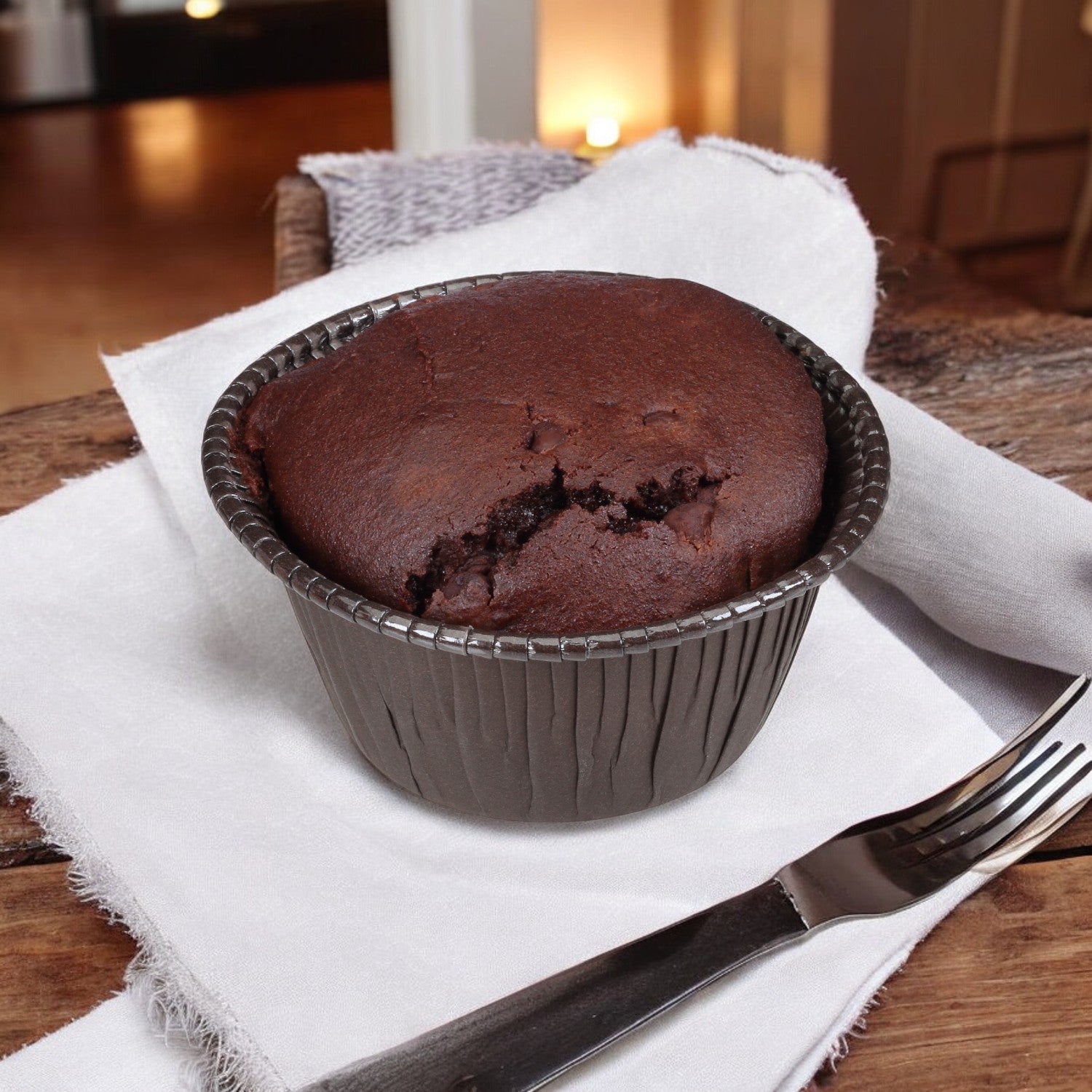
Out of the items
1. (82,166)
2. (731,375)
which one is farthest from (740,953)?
(82,166)

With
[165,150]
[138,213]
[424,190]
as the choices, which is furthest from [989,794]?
[165,150]

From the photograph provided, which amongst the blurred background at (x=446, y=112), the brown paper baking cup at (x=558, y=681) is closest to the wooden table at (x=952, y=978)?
the brown paper baking cup at (x=558, y=681)

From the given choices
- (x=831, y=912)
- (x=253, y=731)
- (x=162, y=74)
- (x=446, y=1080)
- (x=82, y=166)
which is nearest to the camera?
(x=446, y=1080)

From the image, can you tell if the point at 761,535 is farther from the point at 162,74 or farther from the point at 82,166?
the point at 162,74

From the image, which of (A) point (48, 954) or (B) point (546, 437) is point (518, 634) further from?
(A) point (48, 954)

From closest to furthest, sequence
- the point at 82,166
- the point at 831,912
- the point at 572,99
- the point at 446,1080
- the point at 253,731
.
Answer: the point at 446,1080
the point at 831,912
the point at 253,731
the point at 572,99
the point at 82,166

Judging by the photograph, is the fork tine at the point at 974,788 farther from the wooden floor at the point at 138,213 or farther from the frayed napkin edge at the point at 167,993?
the wooden floor at the point at 138,213

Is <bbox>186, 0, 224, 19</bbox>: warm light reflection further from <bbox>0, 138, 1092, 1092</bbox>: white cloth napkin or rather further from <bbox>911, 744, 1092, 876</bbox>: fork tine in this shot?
<bbox>911, 744, 1092, 876</bbox>: fork tine
